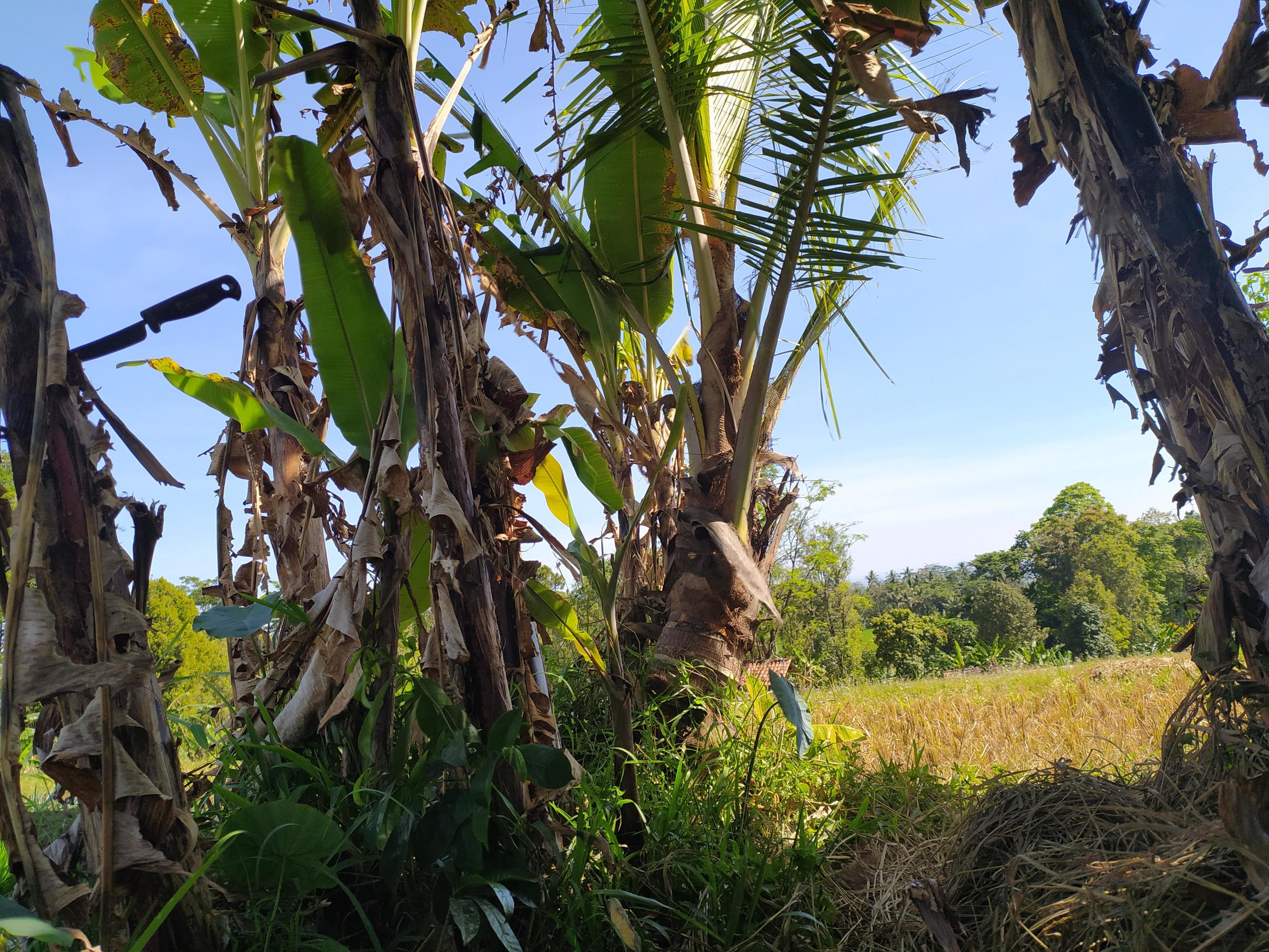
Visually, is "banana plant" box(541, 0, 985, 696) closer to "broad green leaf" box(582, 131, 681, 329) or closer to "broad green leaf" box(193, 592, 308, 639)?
"broad green leaf" box(582, 131, 681, 329)

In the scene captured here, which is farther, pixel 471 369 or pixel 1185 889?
pixel 471 369

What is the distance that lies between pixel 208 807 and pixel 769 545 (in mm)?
2364

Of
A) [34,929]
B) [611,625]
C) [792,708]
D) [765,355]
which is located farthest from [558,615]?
[765,355]

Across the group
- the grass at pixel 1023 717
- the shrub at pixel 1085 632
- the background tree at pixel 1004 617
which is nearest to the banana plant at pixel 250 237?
the grass at pixel 1023 717

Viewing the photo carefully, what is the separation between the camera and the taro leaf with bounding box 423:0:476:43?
294 cm

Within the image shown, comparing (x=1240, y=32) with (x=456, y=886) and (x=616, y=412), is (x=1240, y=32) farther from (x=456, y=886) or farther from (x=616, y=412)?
(x=616, y=412)

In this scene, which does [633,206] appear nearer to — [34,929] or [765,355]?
[765,355]

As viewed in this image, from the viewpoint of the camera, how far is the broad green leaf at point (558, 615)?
5.09 feet

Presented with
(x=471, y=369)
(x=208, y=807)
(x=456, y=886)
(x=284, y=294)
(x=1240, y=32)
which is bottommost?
(x=456, y=886)

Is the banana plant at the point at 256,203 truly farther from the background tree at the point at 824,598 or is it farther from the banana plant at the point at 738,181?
the background tree at the point at 824,598

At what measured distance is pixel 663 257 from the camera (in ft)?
10.4

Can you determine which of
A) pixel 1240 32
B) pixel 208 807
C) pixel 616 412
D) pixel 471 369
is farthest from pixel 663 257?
pixel 208 807

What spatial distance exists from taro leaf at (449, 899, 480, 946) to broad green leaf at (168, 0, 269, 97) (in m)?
2.67

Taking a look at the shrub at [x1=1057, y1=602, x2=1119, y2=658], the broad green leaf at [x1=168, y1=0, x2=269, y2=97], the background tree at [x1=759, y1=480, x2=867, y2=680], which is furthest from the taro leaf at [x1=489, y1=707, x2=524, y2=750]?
the shrub at [x1=1057, y1=602, x2=1119, y2=658]
